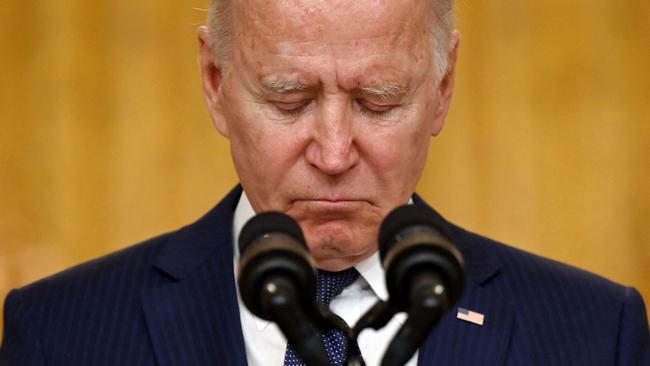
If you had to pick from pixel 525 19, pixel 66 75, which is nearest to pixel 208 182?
pixel 66 75

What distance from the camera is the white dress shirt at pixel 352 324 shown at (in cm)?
224

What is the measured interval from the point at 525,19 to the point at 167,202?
0.95 metres

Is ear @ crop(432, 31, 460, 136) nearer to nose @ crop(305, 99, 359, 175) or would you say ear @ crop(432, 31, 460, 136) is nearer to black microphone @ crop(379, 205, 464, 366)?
nose @ crop(305, 99, 359, 175)

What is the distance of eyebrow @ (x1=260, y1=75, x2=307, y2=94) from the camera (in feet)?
6.62

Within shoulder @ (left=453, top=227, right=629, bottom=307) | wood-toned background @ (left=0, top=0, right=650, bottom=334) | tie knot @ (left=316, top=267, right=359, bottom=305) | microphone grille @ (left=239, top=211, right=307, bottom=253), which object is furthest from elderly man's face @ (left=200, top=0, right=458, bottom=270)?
wood-toned background @ (left=0, top=0, right=650, bottom=334)

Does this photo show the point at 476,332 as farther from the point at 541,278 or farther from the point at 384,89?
the point at 384,89

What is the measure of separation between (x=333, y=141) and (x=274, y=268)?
569 millimetres

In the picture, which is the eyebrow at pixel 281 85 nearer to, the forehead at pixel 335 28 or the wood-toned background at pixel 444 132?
the forehead at pixel 335 28

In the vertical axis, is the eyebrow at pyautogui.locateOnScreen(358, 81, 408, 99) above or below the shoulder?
above

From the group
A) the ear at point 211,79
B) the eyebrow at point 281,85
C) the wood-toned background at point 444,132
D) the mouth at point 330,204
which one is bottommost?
the wood-toned background at point 444,132

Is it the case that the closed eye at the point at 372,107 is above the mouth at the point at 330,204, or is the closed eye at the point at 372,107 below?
above

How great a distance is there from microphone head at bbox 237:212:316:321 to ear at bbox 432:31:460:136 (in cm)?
77

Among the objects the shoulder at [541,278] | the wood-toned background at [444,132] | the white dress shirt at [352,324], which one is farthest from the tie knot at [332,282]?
the wood-toned background at [444,132]

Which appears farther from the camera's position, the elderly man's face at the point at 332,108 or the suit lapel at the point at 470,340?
the suit lapel at the point at 470,340
